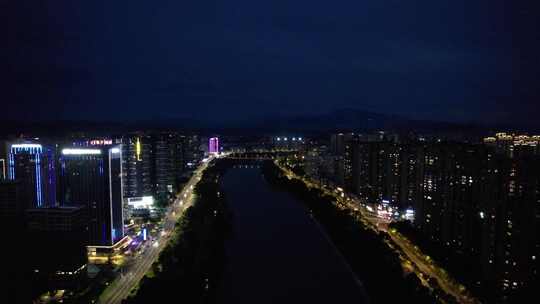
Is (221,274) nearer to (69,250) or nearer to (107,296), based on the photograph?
(107,296)

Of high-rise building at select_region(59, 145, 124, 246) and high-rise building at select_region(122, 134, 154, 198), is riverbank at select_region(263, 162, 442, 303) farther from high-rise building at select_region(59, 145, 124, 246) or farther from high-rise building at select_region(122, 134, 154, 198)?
high-rise building at select_region(122, 134, 154, 198)

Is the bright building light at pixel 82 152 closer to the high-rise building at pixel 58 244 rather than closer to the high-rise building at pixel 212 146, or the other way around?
the high-rise building at pixel 58 244

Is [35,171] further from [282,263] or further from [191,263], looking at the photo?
[282,263]

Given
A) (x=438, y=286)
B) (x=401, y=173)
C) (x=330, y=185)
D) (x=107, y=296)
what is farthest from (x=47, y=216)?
(x=330, y=185)

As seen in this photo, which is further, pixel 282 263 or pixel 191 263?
pixel 282 263

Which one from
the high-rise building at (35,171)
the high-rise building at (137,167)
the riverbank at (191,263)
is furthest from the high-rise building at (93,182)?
the high-rise building at (137,167)

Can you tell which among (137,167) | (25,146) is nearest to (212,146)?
(137,167)
